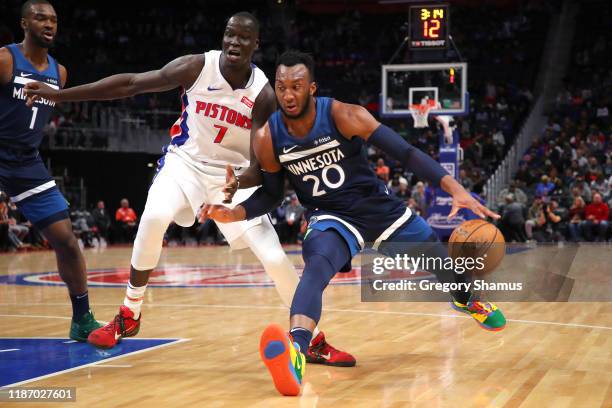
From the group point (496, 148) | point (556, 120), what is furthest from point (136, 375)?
point (556, 120)

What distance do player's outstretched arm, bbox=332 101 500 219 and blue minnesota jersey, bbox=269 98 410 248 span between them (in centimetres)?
7

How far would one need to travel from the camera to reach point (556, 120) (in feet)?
80.9

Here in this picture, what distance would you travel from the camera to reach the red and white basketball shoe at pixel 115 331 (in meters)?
5.31

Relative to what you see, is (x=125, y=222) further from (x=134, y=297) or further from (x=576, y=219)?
(x=134, y=297)

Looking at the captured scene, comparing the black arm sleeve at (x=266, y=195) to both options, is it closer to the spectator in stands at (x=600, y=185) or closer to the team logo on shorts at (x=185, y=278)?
the team logo on shorts at (x=185, y=278)

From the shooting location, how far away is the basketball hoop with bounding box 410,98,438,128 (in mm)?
17297

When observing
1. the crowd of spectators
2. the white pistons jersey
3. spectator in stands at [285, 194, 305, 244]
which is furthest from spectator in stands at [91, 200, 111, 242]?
the white pistons jersey

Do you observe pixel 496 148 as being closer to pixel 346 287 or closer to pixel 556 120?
pixel 556 120

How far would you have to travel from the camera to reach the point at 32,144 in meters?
5.77

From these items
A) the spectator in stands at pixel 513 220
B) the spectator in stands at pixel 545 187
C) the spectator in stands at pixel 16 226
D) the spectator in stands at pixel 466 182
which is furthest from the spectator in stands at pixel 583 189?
the spectator in stands at pixel 16 226

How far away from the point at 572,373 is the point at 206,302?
4.51m

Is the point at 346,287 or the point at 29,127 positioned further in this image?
the point at 346,287

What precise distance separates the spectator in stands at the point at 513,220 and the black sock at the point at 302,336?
1467 centimetres

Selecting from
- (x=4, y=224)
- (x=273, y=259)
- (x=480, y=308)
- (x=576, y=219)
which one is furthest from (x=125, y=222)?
(x=480, y=308)
